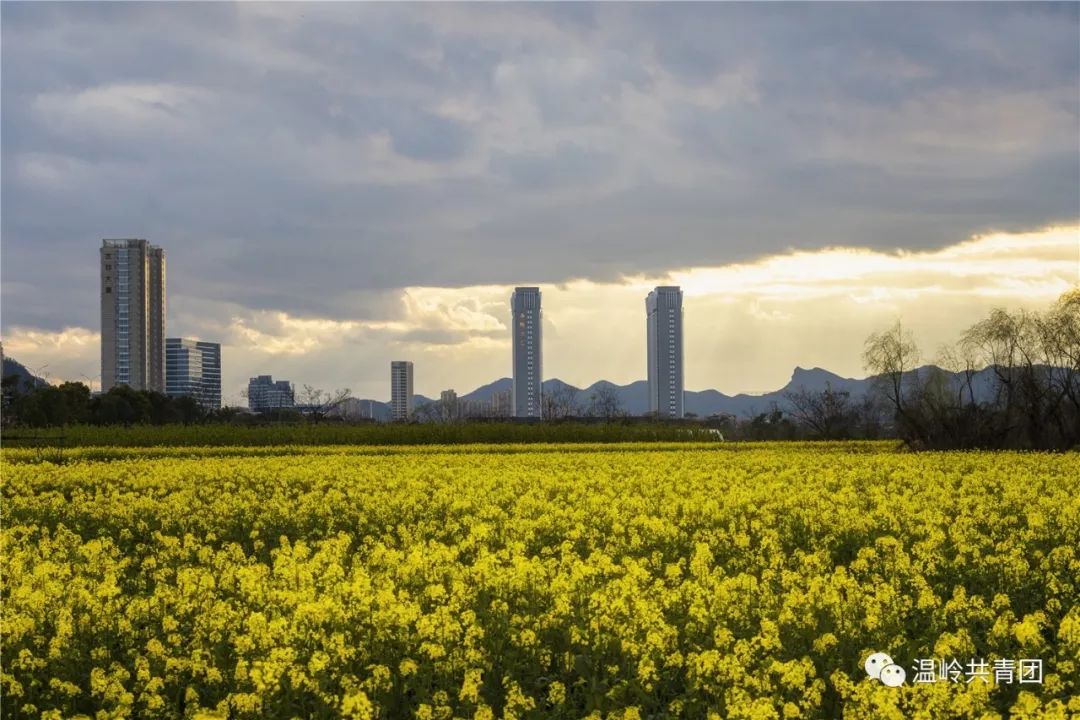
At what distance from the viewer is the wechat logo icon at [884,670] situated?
657 cm

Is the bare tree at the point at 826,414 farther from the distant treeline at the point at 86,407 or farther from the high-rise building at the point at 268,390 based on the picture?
the high-rise building at the point at 268,390

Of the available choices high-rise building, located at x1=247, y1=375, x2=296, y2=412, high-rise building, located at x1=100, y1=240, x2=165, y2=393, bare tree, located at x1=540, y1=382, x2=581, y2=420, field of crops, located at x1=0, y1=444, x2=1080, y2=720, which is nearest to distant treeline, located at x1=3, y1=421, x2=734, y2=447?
field of crops, located at x1=0, y1=444, x2=1080, y2=720

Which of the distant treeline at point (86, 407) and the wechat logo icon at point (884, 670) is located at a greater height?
the distant treeline at point (86, 407)

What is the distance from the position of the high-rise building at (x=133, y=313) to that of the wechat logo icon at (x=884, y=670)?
163429mm

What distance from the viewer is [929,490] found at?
16.9 metres

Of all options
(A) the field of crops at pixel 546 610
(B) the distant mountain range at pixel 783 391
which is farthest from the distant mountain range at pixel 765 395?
(A) the field of crops at pixel 546 610

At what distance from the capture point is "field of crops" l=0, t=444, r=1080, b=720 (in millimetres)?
6883

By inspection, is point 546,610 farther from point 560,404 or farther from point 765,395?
point 765,395

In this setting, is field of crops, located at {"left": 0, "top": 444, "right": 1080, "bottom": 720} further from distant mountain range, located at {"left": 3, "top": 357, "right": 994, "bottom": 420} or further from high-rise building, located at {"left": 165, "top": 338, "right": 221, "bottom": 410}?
high-rise building, located at {"left": 165, "top": 338, "right": 221, "bottom": 410}

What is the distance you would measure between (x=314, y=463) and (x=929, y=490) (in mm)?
13043

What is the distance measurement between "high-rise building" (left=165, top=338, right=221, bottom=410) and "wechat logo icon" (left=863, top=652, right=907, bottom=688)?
182 m

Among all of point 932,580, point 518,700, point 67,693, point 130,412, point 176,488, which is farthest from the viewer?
point 130,412

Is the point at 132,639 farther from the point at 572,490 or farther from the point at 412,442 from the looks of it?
the point at 412,442

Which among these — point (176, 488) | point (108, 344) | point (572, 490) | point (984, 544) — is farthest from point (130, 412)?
point (108, 344)
